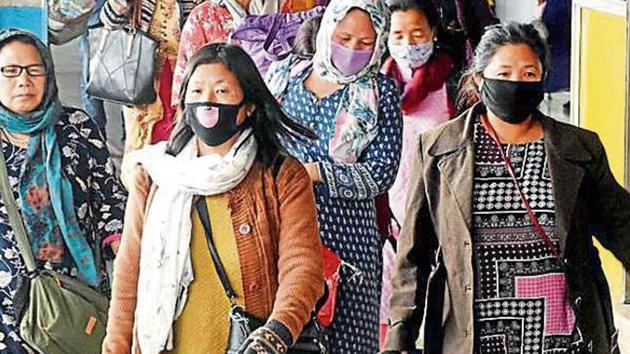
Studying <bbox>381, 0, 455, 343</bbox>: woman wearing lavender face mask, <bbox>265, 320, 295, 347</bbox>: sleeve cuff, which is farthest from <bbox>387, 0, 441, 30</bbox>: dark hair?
<bbox>265, 320, 295, 347</bbox>: sleeve cuff

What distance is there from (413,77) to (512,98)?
0.81m

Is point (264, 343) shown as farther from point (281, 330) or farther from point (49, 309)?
point (49, 309)

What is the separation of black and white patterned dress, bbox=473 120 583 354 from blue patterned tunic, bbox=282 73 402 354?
50 cm

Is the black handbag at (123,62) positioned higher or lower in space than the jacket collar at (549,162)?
higher

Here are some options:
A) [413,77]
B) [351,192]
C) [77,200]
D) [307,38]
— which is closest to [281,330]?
[351,192]

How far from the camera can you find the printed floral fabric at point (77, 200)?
381cm

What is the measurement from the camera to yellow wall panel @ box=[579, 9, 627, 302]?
12.7ft

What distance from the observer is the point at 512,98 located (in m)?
2.88

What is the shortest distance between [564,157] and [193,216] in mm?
859

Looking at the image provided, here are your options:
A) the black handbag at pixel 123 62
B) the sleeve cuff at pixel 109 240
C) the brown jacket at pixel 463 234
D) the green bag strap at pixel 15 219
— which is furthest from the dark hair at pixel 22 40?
the brown jacket at pixel 463 234

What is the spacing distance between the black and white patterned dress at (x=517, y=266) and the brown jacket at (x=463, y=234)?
26 millimetres

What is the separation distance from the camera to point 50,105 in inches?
148

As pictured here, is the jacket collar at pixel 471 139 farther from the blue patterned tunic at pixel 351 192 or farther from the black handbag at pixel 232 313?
the black handbag at pixel 232 313

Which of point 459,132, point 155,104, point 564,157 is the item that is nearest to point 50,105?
point 155,104
